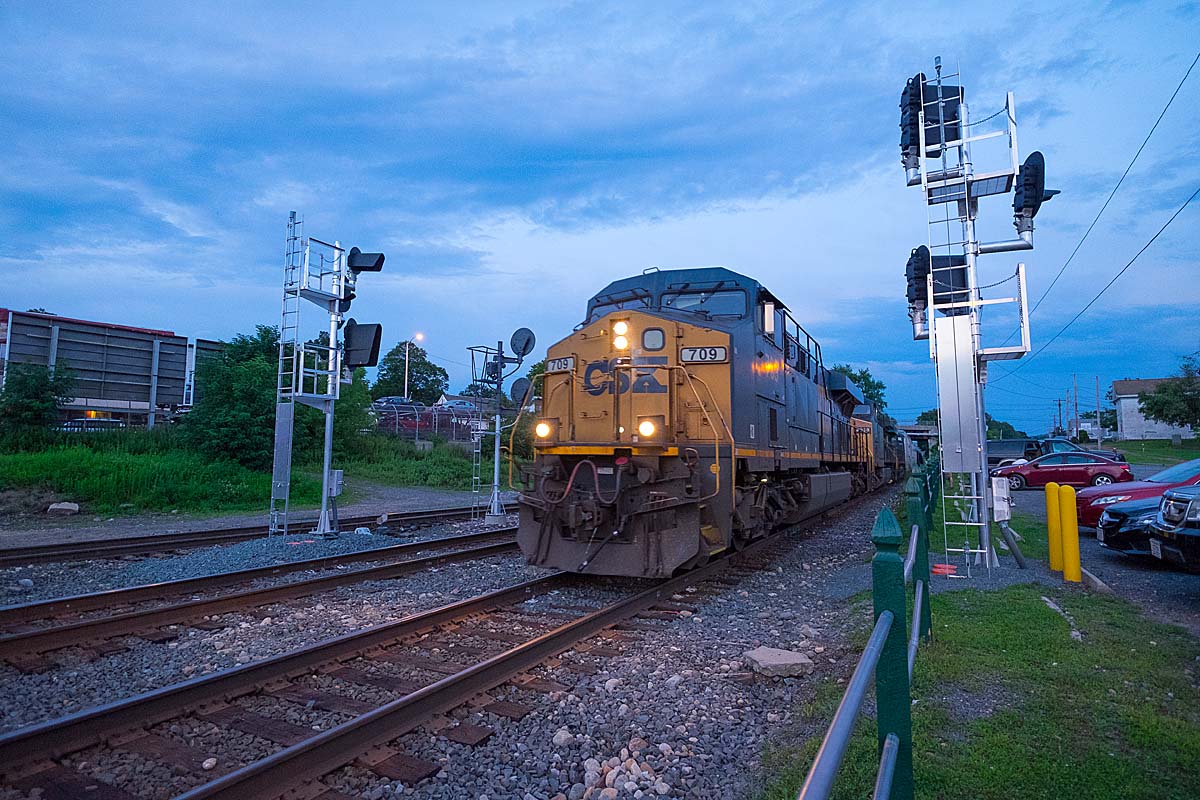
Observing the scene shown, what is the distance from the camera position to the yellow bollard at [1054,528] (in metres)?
7.99

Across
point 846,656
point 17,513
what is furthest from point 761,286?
point 17,513

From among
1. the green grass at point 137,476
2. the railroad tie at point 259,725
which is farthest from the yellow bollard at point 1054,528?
the green grass at point 137,476

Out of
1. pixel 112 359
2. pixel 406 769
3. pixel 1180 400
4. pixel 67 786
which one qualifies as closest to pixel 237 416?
pixel 112 359

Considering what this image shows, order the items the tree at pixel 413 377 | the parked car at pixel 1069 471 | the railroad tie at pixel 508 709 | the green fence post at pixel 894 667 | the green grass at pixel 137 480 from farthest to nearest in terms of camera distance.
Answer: the tree at pixel 413 377 → the parked car at pixel 1069 471 → the green grass at pixel 137 480 → the railroad tie at pixel 508 709 → the green fence post at pixel 894 667

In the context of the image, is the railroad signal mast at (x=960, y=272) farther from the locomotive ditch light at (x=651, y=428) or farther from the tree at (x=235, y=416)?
the tree at (x=235, y=416)

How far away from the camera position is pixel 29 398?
1819 cm

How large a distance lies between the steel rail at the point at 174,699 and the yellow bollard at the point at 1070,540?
669 centimetres

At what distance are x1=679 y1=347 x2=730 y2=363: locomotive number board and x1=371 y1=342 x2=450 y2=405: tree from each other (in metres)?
62.4

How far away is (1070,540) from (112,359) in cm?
2840

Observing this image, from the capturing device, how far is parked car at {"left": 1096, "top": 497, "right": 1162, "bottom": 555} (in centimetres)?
825

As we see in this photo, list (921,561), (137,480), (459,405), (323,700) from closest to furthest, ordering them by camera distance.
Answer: (323,700)
(921,561)
(137,480)
(459,405)

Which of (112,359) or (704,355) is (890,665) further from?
(112,359)

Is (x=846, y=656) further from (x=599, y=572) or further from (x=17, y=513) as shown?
(x=17, y=513)

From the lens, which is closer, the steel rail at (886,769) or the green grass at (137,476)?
the steel rail at (886,769)
